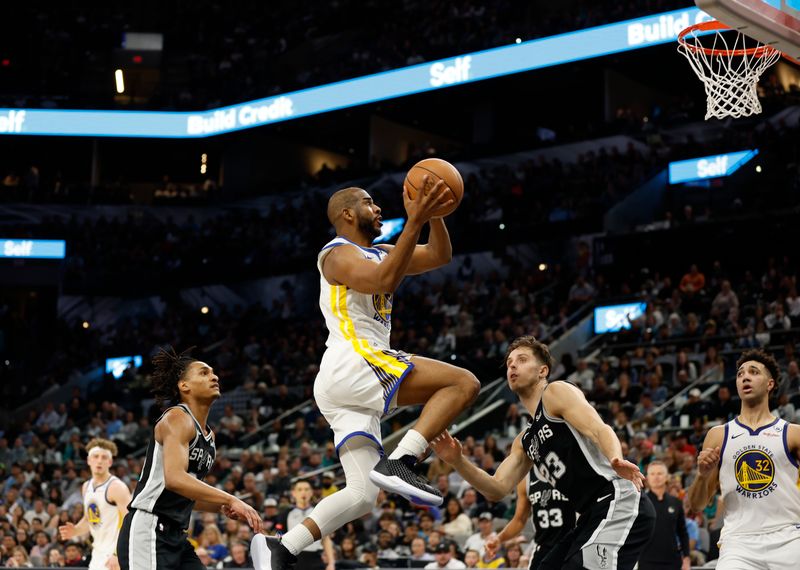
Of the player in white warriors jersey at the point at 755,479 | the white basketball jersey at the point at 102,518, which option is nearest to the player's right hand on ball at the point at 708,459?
the player in white warriors jersey at the point at 755,479

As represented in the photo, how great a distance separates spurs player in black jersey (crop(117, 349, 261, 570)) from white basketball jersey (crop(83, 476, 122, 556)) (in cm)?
231

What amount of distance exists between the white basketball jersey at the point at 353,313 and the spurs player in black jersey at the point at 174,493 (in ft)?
3.79

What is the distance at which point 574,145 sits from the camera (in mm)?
24969

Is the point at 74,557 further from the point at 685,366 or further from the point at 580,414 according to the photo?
the point at 580,414

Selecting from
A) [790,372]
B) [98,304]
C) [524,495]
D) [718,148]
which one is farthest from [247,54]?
[524,495]

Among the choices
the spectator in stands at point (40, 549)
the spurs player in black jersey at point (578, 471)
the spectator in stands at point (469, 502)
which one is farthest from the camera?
the spectator in stands at point (40, 549)

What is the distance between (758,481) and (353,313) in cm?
258

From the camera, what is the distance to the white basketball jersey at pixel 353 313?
5.38 m

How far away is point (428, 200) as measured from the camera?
507cm

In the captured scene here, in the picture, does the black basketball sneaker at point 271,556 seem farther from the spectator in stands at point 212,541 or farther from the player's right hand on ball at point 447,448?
the spectator in stands at point 212,541

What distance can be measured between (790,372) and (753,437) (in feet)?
27.1

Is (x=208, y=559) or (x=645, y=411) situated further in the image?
(x=645, y=411)

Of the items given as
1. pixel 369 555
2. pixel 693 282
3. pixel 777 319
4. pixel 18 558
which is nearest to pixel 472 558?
pixel 369 555

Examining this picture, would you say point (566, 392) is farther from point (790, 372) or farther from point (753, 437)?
point (790, 372)
